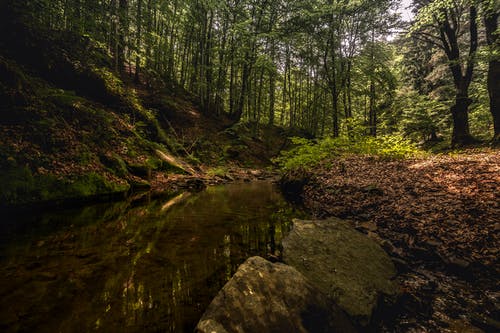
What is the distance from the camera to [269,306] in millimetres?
2824

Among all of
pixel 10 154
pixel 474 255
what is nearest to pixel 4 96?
pixel 10 154

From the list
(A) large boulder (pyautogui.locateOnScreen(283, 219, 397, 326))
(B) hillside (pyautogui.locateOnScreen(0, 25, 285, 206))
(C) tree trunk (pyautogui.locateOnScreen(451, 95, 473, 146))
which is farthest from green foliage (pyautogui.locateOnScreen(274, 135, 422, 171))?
(B) hillside (pyautogui.locateOnScreen(0, 25, 285, 206))

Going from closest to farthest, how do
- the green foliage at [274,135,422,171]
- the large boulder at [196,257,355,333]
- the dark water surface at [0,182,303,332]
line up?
the large boulder at [196,257,355,333] → the dark water surface at [0,182,303,332] → the green foliage at [274,135,422,171]

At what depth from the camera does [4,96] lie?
319 inches

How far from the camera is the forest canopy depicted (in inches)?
466

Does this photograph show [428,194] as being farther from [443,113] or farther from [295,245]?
[443,113]

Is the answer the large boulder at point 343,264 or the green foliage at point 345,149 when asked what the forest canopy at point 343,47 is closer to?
the green foliage at point 345,149

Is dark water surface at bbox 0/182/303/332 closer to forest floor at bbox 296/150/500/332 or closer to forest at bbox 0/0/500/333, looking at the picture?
forest at bbox 0/0/500/333

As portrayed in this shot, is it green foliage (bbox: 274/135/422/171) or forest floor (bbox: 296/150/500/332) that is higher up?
green foliage (bbox: 274/135/422/171)

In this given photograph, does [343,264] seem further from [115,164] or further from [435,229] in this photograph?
[115,164]

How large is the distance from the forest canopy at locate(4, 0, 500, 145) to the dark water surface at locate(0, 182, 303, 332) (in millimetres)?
8707

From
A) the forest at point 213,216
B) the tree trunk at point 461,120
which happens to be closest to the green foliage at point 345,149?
the forest at point 213,216

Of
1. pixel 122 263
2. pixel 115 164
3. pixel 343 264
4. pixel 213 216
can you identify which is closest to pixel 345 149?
pixel 213 216

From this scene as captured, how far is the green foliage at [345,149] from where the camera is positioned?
10439 mm
